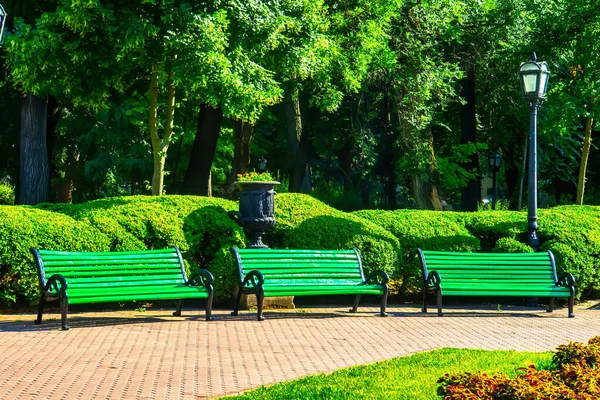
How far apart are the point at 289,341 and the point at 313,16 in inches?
442

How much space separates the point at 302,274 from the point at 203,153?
10839 millimetres

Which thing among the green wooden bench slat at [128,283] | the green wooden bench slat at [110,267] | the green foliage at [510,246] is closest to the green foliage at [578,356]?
the green wooden bench slat at [128,283]

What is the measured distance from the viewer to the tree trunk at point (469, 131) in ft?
105

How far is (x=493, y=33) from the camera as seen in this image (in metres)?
29.8

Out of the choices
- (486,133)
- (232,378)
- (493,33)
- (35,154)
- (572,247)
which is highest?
(493,33)

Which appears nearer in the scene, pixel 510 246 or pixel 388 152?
pixel 510 246

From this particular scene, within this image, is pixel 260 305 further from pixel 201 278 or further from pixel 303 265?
pixel 303 265

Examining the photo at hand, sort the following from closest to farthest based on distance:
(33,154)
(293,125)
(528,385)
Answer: (528,385) < (33,154) < (293,125)

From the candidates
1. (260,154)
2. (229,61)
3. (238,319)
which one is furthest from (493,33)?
(238,319)

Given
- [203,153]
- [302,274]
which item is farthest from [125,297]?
[203,153]

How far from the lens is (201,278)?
12477 millimetres

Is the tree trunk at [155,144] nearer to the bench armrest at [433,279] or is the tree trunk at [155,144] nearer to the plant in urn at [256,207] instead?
the plant in urn at [256,207]

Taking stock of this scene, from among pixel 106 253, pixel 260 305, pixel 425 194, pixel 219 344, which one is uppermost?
pixel 425 194

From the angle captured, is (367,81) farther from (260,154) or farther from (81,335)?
(81,335)
